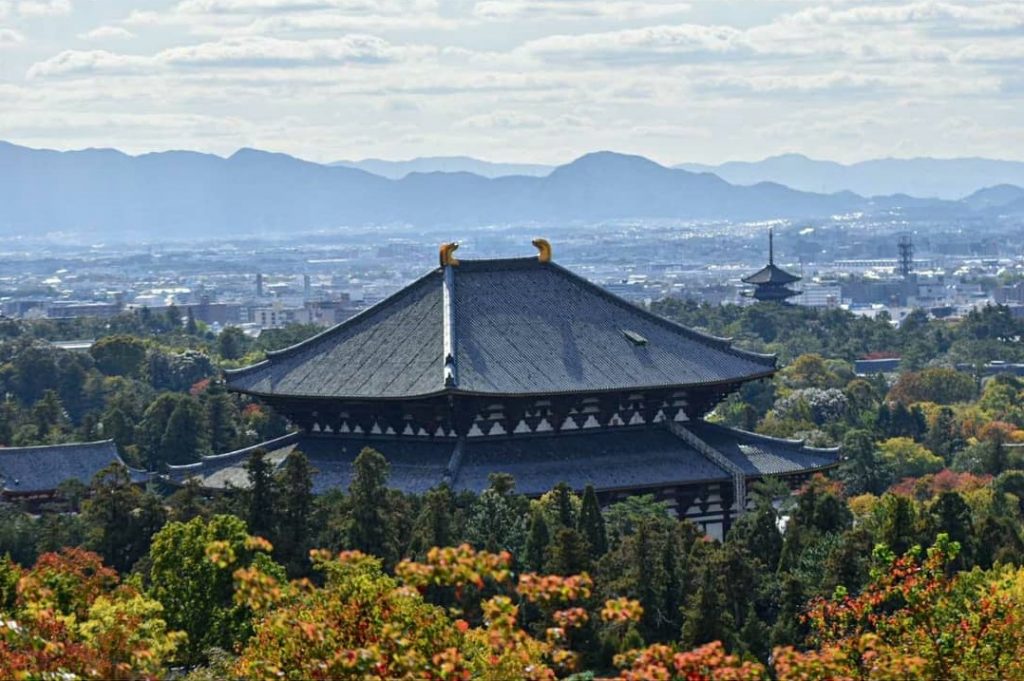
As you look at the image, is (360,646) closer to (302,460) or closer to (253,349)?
(302,460)

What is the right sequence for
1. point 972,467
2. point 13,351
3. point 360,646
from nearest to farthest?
point 360,646 → point 972,467 → point 13,351

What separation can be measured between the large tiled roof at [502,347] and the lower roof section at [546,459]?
124cm

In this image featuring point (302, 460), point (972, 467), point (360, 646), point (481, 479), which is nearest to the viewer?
Answer: point (360, 646)

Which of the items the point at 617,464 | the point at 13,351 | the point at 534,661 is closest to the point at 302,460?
the point at 617,464

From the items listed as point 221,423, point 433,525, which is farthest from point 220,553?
point 221,423

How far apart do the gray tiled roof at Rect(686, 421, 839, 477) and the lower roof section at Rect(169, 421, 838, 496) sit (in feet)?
0.07

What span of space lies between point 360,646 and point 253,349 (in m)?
77.1

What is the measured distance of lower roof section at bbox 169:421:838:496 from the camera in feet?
140

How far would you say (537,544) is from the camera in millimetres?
35406

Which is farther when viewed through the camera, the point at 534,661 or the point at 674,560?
the point at 674,560

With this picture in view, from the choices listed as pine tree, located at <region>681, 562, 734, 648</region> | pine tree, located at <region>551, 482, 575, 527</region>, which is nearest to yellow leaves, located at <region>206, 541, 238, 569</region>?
pine tree, located at <region>681, 562, 734, 648</region>

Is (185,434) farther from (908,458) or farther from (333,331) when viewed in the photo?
(908,458)

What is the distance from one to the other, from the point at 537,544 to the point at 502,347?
971 centimetres

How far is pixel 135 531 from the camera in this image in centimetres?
3778
